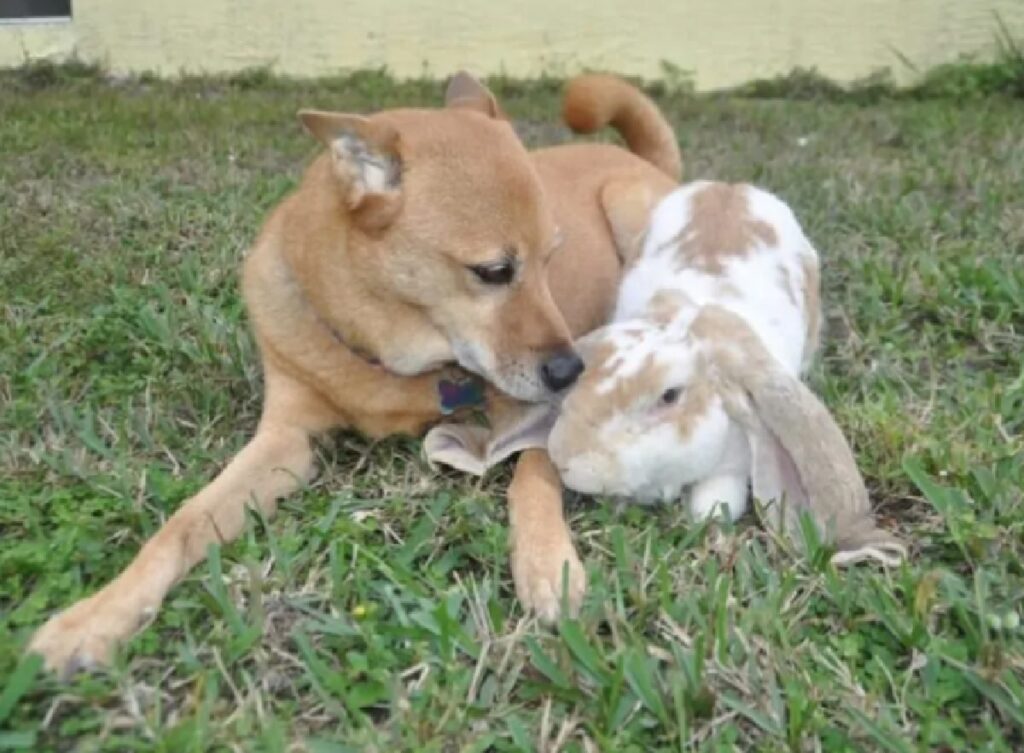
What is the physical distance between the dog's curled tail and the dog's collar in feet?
4.66

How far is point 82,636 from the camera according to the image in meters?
2.12

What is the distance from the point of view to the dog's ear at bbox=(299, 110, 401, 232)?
2.71 meters

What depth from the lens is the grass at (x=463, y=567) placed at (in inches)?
78.2

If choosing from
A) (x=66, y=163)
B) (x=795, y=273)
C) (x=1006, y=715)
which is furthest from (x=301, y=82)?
(x=1006, y=715)

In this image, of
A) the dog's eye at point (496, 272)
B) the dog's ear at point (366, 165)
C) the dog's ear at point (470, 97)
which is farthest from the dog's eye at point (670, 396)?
the dog's ear at point (470, 97)

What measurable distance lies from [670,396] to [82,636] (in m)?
1.17

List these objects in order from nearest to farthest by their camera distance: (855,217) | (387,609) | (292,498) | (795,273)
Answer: (387,609) < (292,498) < (795,273) < (855,217)

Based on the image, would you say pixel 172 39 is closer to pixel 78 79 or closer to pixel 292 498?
pixel 78 79

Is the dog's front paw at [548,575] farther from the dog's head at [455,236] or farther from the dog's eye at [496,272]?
the dog's eye at [496,272]

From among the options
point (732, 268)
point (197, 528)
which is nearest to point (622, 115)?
point (732, 268)

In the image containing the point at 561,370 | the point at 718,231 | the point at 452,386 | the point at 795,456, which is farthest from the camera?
the point at 718,231

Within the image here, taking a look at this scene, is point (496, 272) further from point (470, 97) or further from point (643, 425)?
point (470, 97)

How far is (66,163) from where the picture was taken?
5137 mm

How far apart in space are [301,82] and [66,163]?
251 centimetres
